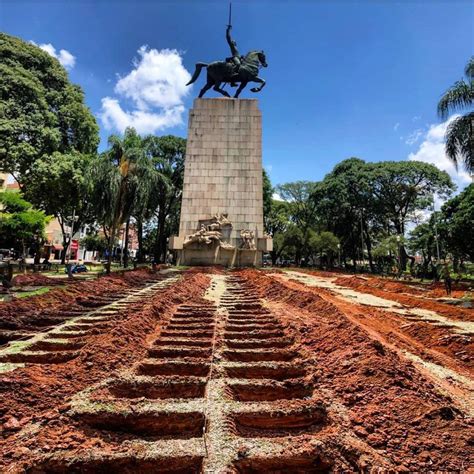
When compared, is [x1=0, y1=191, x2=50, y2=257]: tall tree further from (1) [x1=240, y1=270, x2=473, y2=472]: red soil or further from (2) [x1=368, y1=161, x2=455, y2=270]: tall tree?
(2) [x1=368, y1=161, x2=455, y2=270]: tall tree

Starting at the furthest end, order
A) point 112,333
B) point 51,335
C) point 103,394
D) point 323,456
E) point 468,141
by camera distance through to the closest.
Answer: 1. point 468,141
2. point 51,335
3. point 112,333
4. point 103,394
5. point 323,456

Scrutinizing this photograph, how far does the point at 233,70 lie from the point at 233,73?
17 centimetres

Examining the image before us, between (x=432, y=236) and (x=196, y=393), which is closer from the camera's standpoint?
(x=196, y=393)

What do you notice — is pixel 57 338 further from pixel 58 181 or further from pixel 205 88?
pixel 205 88

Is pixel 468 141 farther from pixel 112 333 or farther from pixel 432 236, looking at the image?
pixel 112 333

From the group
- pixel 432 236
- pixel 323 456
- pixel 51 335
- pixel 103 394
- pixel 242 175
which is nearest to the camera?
pixel 323 456

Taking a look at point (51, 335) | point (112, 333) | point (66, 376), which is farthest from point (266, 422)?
point (51, 335)

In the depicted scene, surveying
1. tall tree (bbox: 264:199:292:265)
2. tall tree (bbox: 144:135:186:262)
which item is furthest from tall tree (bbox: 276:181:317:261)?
tall tree (bbox: 144:135:186:262)

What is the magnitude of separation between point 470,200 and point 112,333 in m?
20.1

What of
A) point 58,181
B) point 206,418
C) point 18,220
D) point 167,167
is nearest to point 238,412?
point 206,418

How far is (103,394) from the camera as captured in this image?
2865mm

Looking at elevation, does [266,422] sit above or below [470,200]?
below

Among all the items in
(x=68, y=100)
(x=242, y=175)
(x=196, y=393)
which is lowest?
(x=196, y=393)

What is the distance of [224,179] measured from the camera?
66.7 ft
